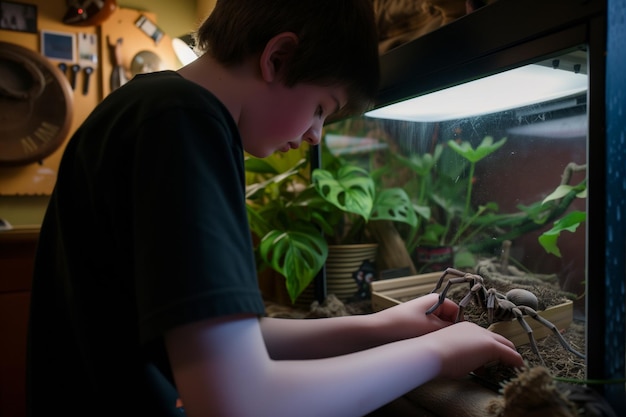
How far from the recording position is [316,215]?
1.35 m

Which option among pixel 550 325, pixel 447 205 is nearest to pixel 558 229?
pixel 550 325

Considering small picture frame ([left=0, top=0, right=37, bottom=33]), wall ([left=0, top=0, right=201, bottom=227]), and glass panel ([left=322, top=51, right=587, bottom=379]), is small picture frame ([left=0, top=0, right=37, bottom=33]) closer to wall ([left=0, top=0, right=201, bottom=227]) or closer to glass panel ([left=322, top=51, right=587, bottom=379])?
wall ([left=0, top=0, right=201, bottom=227])

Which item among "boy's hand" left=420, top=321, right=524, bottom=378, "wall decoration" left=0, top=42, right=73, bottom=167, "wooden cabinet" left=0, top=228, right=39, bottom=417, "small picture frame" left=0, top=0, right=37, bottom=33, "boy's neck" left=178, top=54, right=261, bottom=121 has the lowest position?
"wooden cabinet" left=0, top=228, right=39, bottom=417

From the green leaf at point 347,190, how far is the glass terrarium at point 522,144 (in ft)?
0.64

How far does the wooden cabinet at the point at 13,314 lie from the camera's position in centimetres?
149

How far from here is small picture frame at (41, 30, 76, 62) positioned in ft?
6.42

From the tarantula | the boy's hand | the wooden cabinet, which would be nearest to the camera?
the boy's hand

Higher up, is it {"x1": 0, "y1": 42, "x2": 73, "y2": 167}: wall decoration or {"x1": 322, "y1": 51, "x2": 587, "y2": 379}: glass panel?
{"x1": 0, "y1": 42, "x2": 73, "y2": 167}: wall decoration

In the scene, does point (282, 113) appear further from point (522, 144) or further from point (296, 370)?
point (522, 144)

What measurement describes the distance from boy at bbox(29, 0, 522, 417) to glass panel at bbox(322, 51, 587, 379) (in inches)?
8.8

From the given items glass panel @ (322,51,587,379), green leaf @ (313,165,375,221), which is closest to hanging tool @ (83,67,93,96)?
green leaf @ (313,165,375,221)

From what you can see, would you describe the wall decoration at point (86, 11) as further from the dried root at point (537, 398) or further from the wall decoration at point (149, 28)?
the dried root at point (537, 398)

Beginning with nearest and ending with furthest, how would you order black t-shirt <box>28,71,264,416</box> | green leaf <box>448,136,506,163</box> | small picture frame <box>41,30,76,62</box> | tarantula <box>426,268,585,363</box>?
black t-shirt <box>28,71,264,416</box>
tarantula <box>426,268,585,363</box>
green leaf <box>448,136,506,163</box>
small picture frame <box>41,30,76,62</box>

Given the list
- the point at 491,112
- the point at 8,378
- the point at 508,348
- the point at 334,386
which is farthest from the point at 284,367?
the point at 8,378
